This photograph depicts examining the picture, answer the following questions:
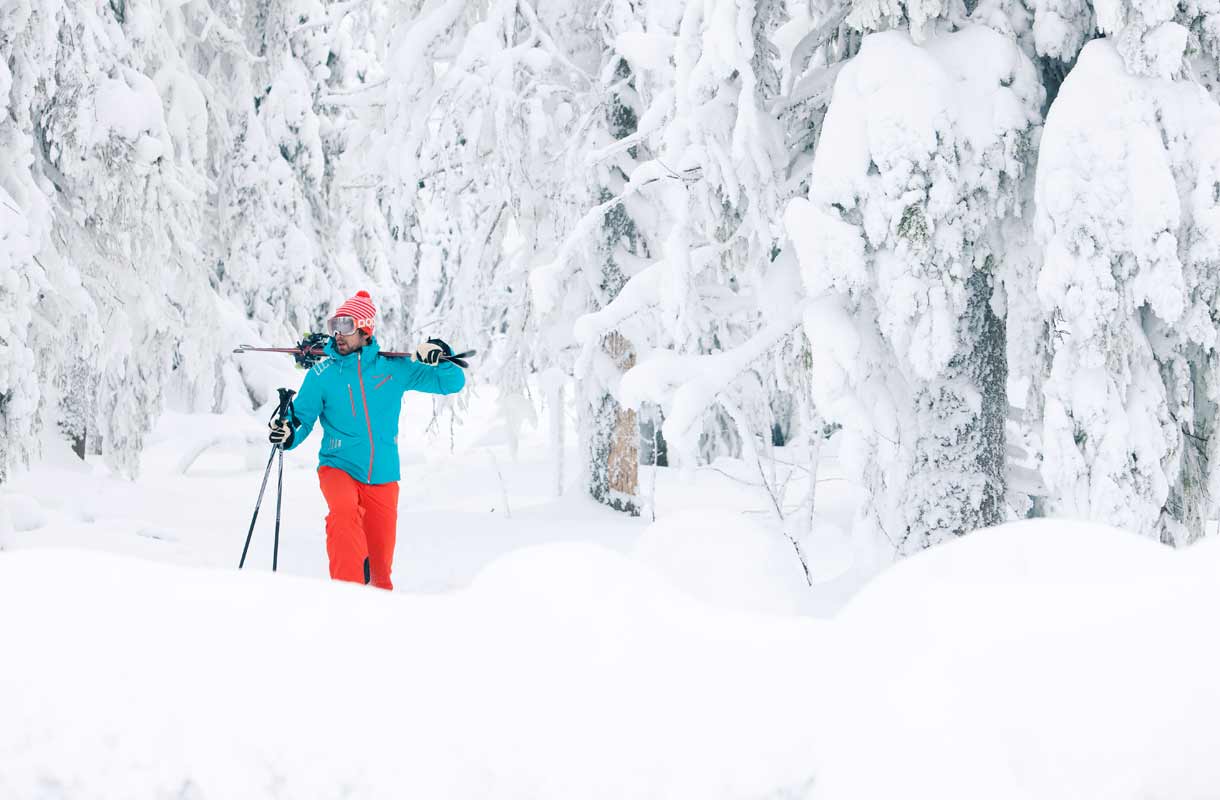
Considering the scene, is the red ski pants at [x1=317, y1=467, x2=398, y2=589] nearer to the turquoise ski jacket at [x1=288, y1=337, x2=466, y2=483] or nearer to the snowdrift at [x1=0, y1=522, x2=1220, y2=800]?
the turquoise ski jacket at [x1=288, y1=337, x2=466, y2=483]

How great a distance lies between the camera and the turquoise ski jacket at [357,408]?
6320 millimetres

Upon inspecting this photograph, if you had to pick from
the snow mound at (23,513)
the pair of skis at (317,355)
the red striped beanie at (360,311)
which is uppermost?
the red striped beanie at (360,311)

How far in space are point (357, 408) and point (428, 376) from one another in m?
0.45

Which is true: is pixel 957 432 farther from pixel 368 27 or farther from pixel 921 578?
pixel 368 27

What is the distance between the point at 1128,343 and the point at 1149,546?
4.02 meters

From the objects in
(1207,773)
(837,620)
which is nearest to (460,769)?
(837,620)

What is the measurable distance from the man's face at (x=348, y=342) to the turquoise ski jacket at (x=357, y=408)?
0.03 metres

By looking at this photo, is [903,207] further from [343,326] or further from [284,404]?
[284,404]

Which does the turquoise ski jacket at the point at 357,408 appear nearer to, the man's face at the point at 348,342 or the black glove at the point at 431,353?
the man's face at the point at 348,342

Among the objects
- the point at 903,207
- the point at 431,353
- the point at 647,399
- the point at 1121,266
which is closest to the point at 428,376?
the point at 431,353

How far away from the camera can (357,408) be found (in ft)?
20.8

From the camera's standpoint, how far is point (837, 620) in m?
2.12

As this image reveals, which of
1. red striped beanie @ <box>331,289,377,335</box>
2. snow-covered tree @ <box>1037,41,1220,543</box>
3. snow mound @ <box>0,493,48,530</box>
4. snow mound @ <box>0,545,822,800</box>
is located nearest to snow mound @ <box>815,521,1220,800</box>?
snow mound @ <box>0,545,822,800</box>

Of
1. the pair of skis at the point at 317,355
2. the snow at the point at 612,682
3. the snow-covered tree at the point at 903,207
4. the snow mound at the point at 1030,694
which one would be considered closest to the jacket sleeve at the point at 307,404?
the pair of skis at the point at 317,355
